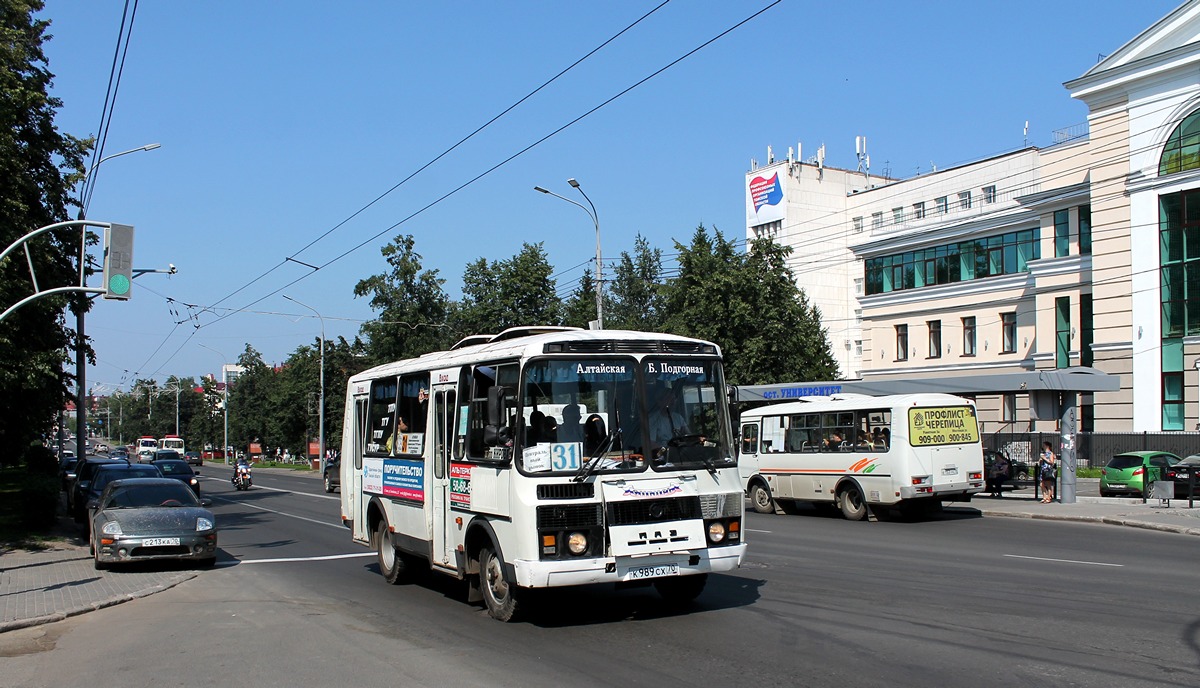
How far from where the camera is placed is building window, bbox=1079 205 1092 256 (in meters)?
46.5

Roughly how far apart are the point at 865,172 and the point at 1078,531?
76.0 metres

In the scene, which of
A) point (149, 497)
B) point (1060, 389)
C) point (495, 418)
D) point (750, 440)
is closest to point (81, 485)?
point (149, 497)

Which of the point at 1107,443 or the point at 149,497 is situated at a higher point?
the point at 149,497

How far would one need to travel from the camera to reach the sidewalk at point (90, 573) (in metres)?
12.4

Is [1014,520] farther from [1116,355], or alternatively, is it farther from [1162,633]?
[1116,355]

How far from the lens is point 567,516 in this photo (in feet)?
31.7

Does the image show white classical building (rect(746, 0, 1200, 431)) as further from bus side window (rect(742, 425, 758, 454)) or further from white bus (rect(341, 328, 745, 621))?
white bus (rect(341, 328, 745, 621))

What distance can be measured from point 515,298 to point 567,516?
142 feet

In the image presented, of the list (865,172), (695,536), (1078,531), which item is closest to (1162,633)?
(695,536)

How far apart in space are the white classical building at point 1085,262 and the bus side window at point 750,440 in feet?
70.1

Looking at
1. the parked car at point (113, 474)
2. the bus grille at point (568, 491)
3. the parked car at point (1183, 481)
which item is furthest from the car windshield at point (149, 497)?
the parked car at point (1183, 481)

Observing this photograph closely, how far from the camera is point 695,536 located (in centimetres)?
1009

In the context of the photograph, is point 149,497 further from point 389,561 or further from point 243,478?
point 243,478

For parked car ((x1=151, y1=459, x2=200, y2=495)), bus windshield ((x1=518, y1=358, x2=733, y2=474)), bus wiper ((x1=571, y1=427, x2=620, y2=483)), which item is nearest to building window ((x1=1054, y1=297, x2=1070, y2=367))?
parked car ((x1=151, y1=459, x2=200, y2=495))
